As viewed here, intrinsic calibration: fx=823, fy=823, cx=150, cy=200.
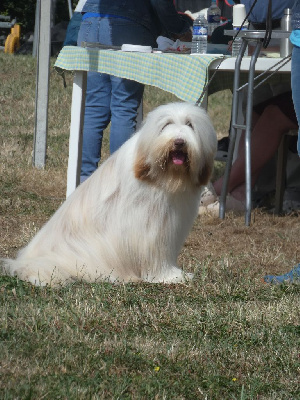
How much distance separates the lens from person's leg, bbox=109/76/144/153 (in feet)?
21.9

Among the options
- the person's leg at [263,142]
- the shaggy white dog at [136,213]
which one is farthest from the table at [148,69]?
the shaggy white dog at [136,213]

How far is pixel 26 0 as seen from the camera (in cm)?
2589

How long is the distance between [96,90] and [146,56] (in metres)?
1.18

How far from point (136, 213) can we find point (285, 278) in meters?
0.95

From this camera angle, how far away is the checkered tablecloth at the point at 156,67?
18.6 feet

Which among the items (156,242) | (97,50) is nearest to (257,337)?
(156,242)

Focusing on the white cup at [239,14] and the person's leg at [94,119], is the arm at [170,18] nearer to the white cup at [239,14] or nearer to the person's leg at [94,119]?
the white cup at [239,14]

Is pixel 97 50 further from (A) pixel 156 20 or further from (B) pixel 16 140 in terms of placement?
(B) pixel 16 140

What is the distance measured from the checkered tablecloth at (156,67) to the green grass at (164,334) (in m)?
1.11

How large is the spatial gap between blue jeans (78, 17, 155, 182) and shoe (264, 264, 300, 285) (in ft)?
7.98

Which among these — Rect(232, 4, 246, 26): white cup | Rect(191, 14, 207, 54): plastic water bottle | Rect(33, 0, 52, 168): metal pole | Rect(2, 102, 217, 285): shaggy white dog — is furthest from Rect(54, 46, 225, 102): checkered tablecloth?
Rect(33, 0, 52, 168): metal pole

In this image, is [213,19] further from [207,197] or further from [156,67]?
[156,67]

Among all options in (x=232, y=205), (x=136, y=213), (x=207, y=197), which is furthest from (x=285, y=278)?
(x=232, y=205)

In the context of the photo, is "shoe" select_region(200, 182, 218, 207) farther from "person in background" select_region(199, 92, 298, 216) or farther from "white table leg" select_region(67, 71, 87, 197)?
"white table leg" select_region(67, 71, 87, 197)
